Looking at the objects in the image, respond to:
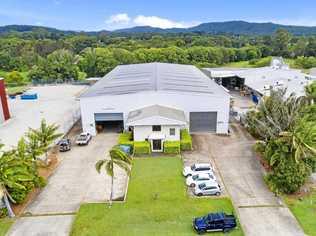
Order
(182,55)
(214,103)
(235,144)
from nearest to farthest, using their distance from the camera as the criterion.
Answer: (235,144) → (214,103) → (182,55)

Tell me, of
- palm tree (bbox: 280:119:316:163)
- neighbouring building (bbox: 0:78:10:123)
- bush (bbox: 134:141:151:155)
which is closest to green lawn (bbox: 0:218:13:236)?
bush (bbox: 134:141:151:155)

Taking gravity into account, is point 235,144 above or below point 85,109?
below

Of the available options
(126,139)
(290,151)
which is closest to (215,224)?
(290,151)

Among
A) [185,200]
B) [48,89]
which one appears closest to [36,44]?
[48,89]

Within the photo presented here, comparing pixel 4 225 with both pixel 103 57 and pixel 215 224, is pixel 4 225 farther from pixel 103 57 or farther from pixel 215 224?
pixel 103 57

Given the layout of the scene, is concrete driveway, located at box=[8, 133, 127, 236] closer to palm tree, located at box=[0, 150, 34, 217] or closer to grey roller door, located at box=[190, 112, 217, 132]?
palm tree, located at box=[0, 150, 34, 217]

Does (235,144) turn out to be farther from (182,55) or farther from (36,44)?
(36,44)
